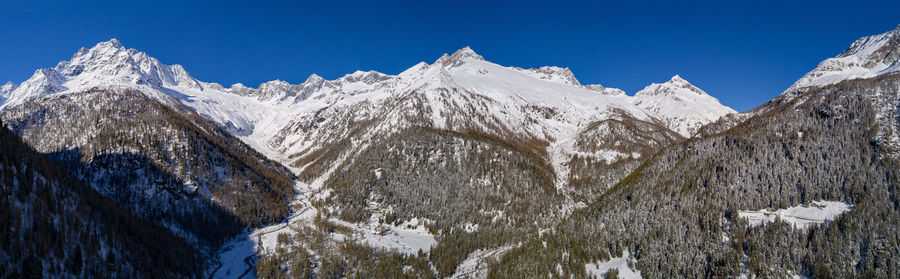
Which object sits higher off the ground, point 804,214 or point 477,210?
point 477,210

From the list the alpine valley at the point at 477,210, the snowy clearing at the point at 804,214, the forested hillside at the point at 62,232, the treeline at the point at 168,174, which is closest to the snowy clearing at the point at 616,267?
the alpine valley at the point at 477,210

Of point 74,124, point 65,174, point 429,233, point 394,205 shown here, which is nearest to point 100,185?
point 65,174

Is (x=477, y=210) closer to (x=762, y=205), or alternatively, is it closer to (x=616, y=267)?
(x=616, y=267)

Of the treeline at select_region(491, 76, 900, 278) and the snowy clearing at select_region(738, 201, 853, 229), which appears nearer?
the treeline at select_region(491, 76, 900, 278)

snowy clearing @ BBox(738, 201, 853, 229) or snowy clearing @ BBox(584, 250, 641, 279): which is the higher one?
snowy clearing @ BBox(738, 201, 853, 229)

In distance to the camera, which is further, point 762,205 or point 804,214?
point 762,205

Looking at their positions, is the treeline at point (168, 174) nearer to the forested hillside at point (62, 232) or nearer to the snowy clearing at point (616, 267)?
the forested hillside at point (62, 232)

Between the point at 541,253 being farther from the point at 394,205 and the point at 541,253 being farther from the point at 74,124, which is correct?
the point at 74,124

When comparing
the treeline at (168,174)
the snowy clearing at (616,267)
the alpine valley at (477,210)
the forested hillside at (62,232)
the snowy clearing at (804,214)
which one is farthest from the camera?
the treeline at (168,174)

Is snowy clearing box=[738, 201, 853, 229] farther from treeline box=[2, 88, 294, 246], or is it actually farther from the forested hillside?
treeline box=[2, 88, 294, 246]

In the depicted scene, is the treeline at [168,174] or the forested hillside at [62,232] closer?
the forested hillside at [62,232]

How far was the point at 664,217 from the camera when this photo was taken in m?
110

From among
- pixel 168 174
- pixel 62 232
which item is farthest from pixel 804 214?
pixel 168 174

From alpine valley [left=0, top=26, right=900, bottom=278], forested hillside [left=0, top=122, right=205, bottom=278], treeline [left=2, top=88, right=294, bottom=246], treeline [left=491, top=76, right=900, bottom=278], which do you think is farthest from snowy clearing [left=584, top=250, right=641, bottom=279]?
treeline [left=2, top=88, right=294, bottom=246]
